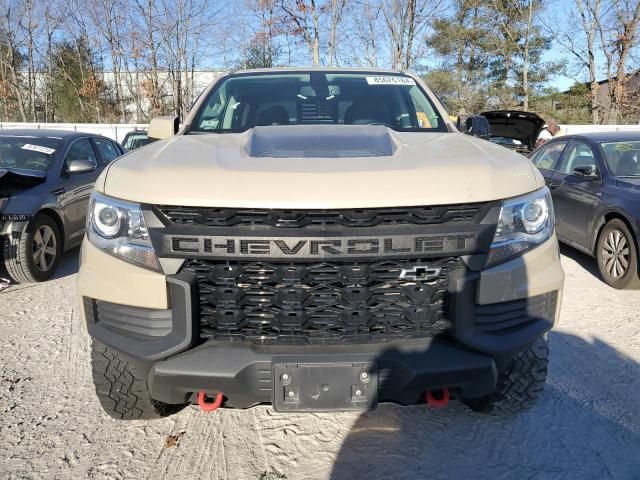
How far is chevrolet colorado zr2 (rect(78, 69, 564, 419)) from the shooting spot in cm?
188

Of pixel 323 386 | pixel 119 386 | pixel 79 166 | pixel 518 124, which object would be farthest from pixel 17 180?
pixel 518 124

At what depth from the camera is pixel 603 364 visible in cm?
340

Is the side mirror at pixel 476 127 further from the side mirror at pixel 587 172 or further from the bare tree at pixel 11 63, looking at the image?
the bare tree at pixel 11 63

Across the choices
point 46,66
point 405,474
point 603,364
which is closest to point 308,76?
point 405,474

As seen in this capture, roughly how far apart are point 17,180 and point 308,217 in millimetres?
4603

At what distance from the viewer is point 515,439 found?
2.60 metres

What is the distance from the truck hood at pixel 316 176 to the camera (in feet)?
6.11

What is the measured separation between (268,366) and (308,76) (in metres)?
2.34

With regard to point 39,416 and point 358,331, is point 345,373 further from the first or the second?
point 39,416

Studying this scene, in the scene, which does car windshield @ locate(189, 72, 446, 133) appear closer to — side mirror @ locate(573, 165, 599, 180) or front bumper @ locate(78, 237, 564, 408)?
front bumper @ locate(78, 237, 564, 408)

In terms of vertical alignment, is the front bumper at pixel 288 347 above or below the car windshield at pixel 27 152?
below

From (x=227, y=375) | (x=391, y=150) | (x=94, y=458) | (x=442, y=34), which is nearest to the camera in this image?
(x=227, y=375)

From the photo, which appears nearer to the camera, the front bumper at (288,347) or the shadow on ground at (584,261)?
the front bumper at (288,347)

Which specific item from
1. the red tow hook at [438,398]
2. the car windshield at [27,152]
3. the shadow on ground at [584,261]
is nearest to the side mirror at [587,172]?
the shadow on ground at [584,261]
